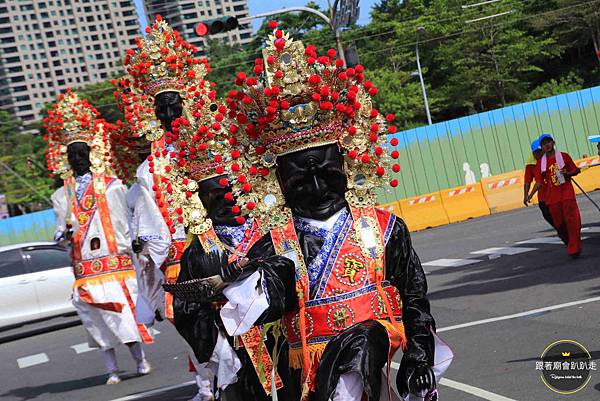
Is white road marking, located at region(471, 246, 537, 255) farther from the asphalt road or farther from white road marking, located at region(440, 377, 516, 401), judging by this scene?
white road marking, located at region(440, 377, 516, 401)

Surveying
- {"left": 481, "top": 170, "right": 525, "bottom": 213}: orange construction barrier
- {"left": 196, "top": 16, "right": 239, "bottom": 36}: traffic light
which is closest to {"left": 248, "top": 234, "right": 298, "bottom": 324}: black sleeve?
{"left": 196, "top": 16, "right": 239, "bottom": 36}: traffic light

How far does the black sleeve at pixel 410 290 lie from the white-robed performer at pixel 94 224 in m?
6.43

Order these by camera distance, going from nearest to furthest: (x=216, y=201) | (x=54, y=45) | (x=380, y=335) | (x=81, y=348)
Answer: (x=380, y=335)
(x=216, y=201)
(x=81, y=348)
(x=54, y=45)

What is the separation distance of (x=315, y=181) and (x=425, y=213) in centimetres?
2020

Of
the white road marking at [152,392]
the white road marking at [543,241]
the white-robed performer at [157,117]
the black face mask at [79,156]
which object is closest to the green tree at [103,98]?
the white road marking at [543,241]

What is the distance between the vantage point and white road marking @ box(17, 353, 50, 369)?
46.4 ft

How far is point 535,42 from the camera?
5500cm

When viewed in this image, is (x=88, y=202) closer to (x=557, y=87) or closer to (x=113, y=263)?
(x=113, y=263)

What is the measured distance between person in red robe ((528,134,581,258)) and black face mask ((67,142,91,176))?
6.38 m

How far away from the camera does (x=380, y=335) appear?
4.52 meters

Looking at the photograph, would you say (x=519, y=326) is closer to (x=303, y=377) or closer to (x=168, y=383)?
(x=168, y=383)

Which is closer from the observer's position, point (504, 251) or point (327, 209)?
point (327, 209)

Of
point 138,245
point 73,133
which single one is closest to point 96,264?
point 73,133

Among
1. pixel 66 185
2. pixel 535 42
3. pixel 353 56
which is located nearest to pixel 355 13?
pixel 353 56
